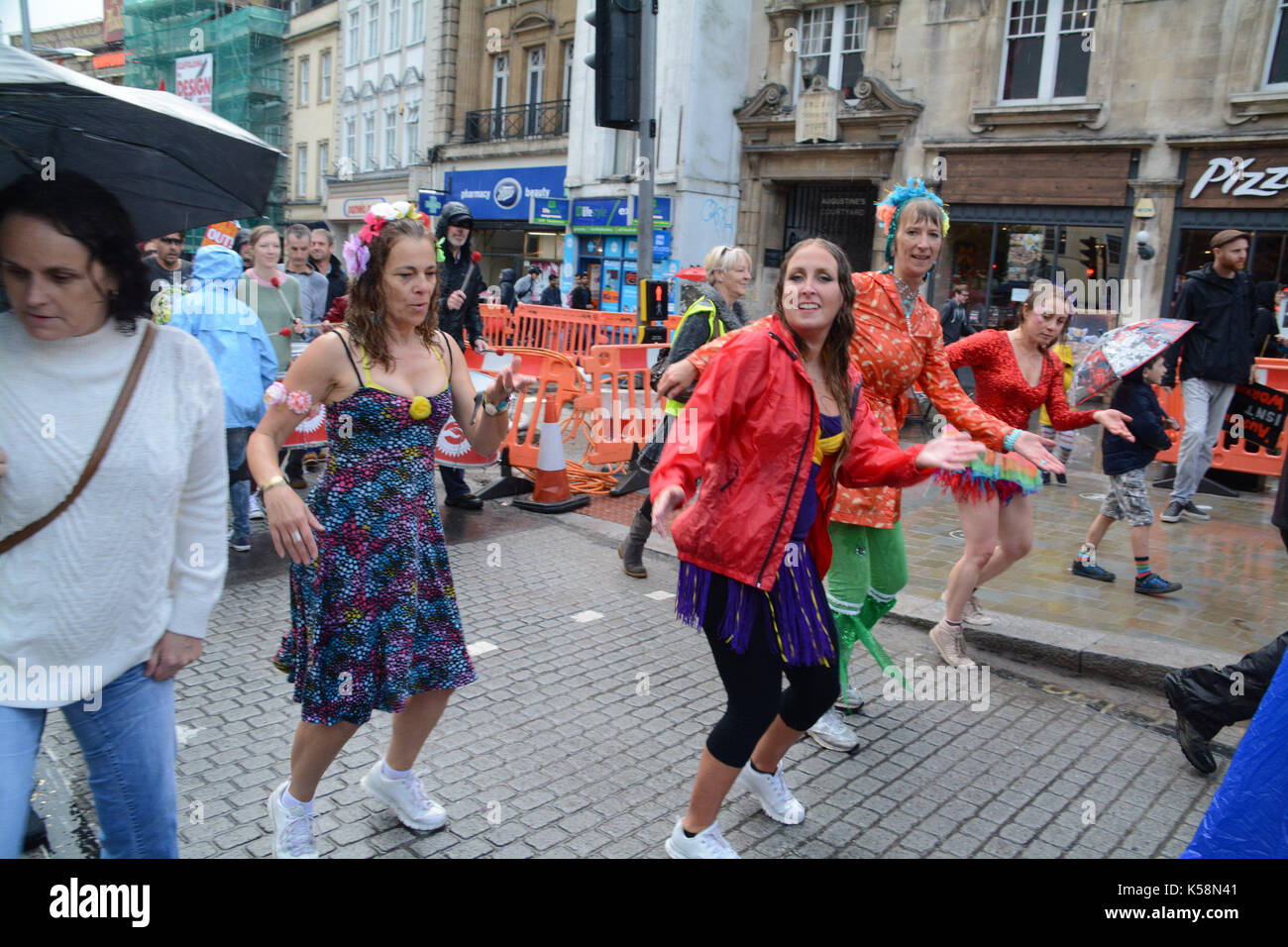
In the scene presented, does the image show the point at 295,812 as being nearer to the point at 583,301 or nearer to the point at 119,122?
the point at 119,122

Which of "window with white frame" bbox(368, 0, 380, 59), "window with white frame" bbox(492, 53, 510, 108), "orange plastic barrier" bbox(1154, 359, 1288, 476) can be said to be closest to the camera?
"orange plastic barrier" bbox(1154, 359, 1288, 476)

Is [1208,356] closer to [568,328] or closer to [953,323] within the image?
[953,323]

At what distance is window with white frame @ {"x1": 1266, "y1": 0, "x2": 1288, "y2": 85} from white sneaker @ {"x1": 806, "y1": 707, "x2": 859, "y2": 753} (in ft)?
48.8

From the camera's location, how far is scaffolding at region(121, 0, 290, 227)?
40.7m

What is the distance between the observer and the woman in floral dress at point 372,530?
2.70 meters

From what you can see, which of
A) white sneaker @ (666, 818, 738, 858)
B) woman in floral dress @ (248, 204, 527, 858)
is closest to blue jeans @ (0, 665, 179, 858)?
woman in floral dress @ (248, 204, 527, 858)

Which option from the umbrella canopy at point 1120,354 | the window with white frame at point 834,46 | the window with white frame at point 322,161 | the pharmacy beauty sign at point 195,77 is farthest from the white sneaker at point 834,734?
the window with white frame at point 322,161

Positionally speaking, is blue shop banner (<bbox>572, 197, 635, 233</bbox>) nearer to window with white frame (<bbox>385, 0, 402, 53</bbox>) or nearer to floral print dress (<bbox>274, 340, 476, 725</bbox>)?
window with white frame (<bbox>385, 0, 402, 53</bbox>)

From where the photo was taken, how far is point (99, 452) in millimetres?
1938

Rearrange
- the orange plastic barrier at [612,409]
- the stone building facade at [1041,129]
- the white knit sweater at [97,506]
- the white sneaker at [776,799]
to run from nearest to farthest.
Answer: the white knit sweater at [97,506], the white sneaker at [776,799], the orange plastic barrier at [612,409], the stone building facade at [1041,129]

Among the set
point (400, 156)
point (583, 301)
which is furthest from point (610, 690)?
point (400, 156)

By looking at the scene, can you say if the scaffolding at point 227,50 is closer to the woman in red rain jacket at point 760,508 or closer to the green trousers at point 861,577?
the green trousers at point 861,577

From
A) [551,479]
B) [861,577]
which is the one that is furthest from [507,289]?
[861,577]

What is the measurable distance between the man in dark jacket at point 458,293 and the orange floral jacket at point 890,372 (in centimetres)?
417
